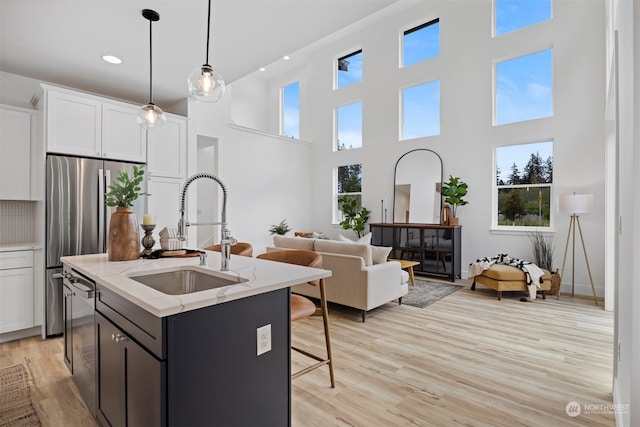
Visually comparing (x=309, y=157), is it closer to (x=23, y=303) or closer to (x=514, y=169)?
(x=514, y=169)

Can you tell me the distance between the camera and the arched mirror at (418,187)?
20.1 feet

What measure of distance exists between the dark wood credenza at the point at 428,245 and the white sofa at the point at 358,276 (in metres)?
1.83

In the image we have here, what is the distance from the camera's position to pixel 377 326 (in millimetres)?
3410

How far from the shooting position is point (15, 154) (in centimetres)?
327

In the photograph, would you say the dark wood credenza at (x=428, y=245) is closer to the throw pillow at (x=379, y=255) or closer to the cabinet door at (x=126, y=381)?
the throw pillow at (x=379, y=255)

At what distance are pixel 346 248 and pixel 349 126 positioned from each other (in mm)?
4643

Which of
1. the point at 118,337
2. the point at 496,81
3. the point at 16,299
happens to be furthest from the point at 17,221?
the point at 496,81

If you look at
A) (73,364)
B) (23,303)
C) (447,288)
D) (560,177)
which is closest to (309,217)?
(447,288)

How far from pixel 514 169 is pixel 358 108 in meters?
3.58

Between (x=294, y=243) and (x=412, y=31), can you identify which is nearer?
(x=294, y=243)

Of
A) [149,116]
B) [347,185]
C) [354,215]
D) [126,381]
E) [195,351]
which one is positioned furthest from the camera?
[347,185]

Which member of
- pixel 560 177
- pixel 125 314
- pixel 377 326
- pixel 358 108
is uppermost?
pixel 358 108

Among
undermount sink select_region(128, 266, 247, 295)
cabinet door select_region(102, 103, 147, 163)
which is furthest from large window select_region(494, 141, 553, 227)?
cabinet door select_region(102, 103, 147, 163)

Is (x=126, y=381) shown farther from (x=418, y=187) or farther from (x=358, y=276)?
(x=418, y=187)
